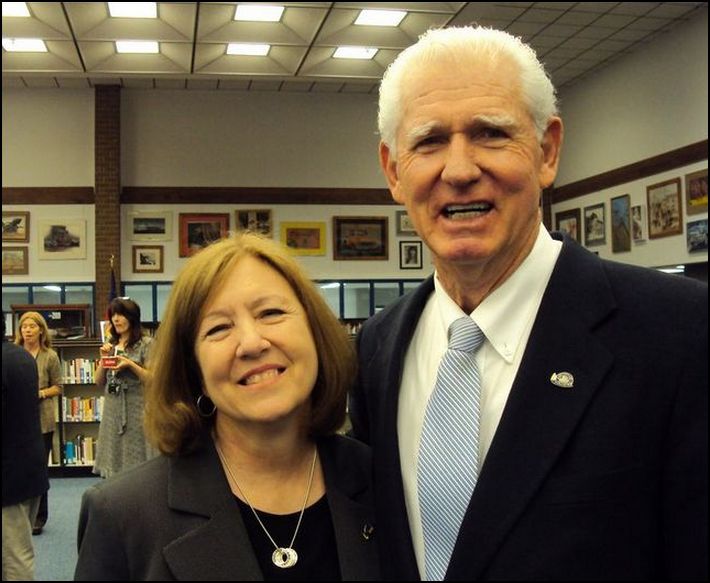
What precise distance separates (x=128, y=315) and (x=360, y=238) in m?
6.74

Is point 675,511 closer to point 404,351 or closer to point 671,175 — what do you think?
point 404,351

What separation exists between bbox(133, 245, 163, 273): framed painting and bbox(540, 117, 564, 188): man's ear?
33.7 feet

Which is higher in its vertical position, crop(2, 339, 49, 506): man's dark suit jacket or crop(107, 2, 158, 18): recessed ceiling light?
crop(107, 2, 158, 18): recessed ceiling light

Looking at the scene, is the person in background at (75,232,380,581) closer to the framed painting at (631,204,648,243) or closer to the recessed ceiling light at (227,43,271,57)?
the recessed ceiling light at (227,43,271,57)

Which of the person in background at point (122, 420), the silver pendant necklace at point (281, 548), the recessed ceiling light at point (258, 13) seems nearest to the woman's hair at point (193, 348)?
the silver pendant necklace at point (281, 548)

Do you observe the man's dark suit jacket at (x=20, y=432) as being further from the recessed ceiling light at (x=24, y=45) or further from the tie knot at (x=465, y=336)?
the recessed ceiling light at (x=24, y=45)

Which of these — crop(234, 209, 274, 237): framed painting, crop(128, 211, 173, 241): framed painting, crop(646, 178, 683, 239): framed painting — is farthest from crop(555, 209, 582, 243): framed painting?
crop(128, 211, 173, 241): framed painting

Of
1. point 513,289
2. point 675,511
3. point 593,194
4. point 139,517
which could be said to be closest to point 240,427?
point 139,517

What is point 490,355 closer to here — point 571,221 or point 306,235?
point 306,235

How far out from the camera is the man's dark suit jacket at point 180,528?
1.39 metres

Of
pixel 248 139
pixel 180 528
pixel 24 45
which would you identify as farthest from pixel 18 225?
pixel 180 528

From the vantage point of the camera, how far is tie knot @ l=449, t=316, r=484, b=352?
59.8 inches

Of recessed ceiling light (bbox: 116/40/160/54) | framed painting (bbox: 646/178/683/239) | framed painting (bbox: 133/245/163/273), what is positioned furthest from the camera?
framed painting (bbox: 133/245/163/273)

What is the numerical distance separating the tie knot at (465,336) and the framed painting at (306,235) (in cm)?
997
